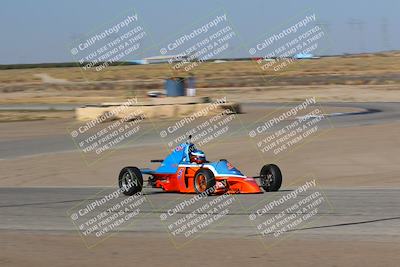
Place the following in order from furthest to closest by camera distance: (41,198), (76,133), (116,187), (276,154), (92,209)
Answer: (76,133), (276,154), (116,187), (41,198), (92,209)

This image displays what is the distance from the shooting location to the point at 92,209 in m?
13.9

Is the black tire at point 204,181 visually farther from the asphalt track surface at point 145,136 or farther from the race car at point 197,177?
the asphalt track surface at point 145,136

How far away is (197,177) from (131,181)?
1556 millimetres

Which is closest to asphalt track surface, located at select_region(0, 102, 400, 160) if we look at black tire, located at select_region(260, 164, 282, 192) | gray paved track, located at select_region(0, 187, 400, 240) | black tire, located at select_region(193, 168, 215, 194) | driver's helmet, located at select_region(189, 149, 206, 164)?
gray paved track, located at select_region(0, 187, 400, 240)

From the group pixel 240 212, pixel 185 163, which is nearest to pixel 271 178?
pixel 185 163

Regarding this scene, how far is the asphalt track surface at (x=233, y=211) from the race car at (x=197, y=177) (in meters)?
0.20

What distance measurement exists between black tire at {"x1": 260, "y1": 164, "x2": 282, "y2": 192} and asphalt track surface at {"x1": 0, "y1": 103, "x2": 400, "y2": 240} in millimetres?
184

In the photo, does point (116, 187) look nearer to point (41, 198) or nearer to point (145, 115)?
point (41, 198)

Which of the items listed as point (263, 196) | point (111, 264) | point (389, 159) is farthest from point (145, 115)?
point (111, 264)

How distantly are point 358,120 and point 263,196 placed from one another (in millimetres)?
25333

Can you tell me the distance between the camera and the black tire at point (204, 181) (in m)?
14.5

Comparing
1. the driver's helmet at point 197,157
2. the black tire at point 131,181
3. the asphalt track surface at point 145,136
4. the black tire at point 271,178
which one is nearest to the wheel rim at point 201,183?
the driver's helmet at point 197,157

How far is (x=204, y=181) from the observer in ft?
48.5

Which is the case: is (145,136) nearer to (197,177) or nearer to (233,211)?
(197,177)
